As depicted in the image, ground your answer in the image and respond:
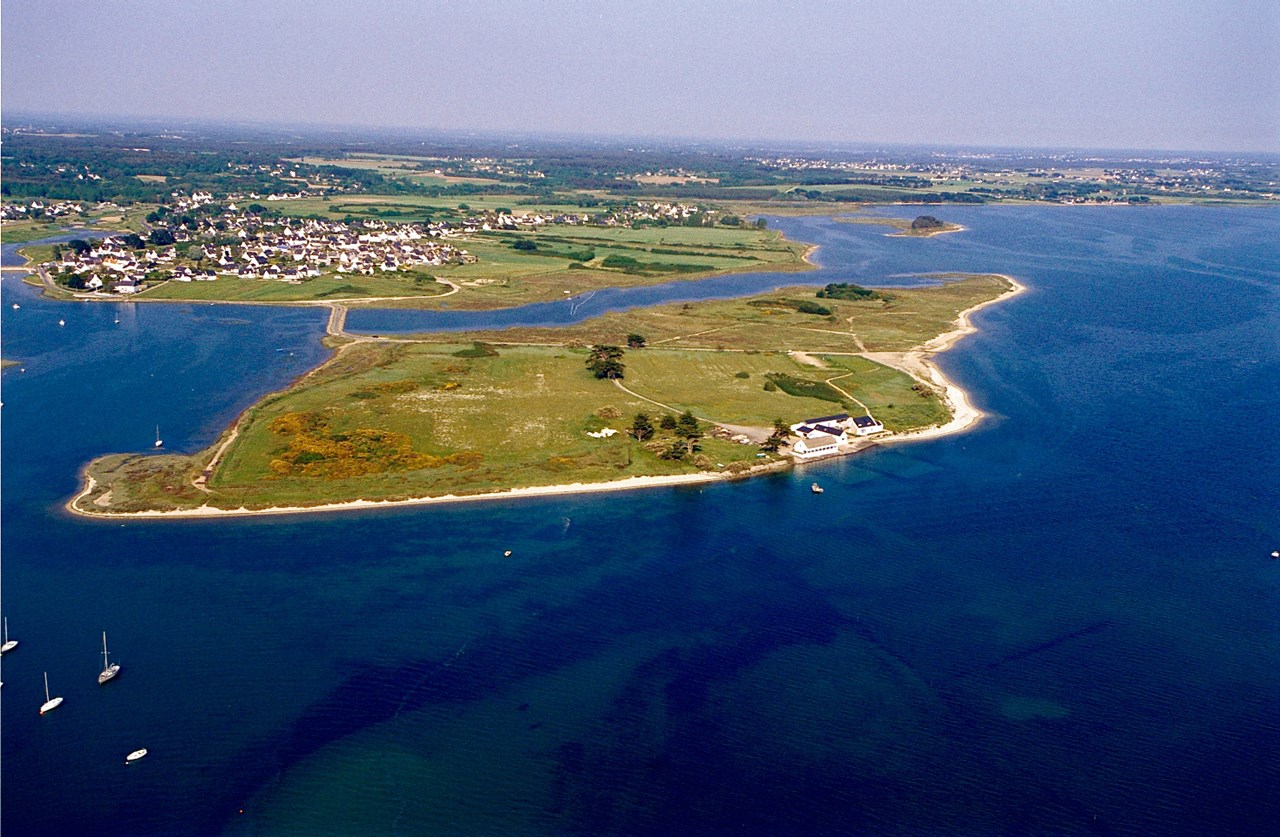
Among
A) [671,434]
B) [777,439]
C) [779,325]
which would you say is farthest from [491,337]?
[777,439]

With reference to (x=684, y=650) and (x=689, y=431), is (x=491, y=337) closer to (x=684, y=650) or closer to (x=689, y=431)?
(x=689, y=431)

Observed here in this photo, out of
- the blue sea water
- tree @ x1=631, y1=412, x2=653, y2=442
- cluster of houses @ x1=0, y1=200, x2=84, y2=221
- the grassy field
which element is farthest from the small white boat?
cluster of houses @ x1=0, y1=200, x2=84, y2=221

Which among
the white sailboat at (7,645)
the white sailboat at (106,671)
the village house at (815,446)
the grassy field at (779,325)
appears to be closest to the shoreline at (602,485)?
the village house at (815,446)

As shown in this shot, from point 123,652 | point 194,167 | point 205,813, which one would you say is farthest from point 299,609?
point 194,167

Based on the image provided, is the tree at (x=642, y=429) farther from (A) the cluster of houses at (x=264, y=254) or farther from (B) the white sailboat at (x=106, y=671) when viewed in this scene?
(A) the cluster of houses at (x=264, y=254)

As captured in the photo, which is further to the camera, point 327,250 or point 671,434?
point 327,250
